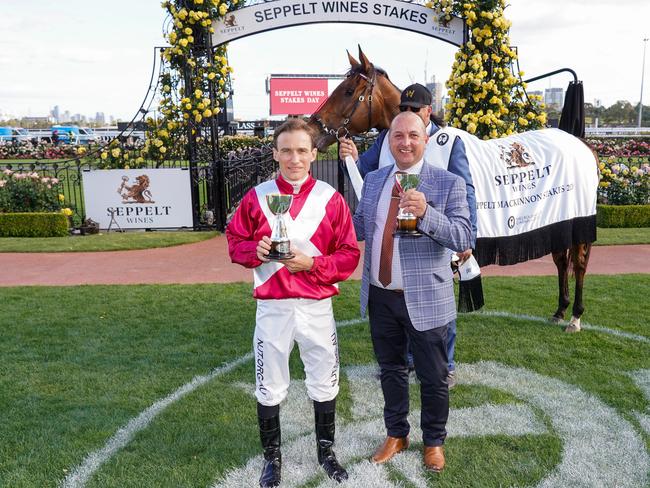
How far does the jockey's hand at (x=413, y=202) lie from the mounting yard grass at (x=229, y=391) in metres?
1.49

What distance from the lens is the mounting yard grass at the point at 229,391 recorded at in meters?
3.27

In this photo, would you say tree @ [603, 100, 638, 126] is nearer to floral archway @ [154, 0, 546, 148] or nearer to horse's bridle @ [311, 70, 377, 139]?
floral archway @ [154, 0, 546, 148]

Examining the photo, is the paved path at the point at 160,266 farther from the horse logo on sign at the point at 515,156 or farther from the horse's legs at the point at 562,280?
the horse logo on sign at the point at 515,156

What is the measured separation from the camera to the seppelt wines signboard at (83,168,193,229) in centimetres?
1080

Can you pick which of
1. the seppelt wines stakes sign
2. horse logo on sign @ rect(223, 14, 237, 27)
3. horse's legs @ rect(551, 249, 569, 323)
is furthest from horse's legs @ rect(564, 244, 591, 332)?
horse logo on sign @ rect(223, 14, 237, 27)

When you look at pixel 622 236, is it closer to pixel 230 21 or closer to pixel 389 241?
pixel 230 21

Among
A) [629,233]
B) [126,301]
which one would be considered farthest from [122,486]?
[629,233]

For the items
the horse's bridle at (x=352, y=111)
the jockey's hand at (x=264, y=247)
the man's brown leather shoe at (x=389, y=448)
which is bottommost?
the man's brown leather shoe at (x=389, y=448)

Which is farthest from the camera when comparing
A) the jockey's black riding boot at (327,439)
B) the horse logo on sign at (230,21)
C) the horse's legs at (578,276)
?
the horse logo on sign at (230,21)

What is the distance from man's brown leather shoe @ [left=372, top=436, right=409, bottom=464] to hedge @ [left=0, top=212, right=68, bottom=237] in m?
9.24

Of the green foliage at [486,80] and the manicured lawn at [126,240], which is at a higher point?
the green foliage at [486,80]

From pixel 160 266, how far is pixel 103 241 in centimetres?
209

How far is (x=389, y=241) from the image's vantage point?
122 inches

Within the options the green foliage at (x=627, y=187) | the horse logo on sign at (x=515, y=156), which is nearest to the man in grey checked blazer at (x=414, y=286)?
the horse logo on sign at (x=515, y=156)
